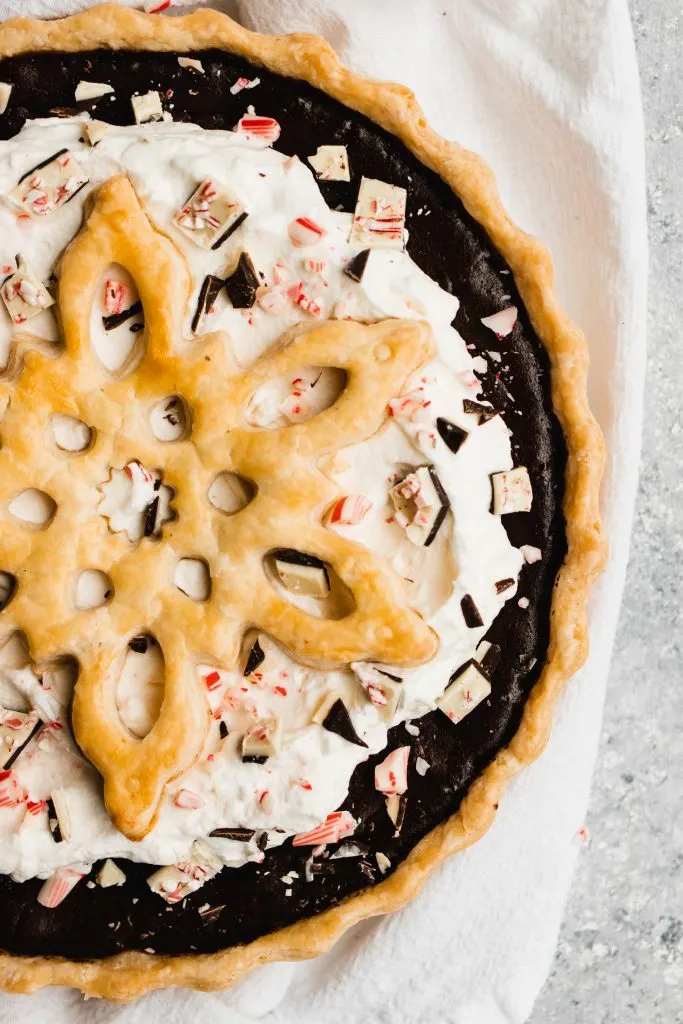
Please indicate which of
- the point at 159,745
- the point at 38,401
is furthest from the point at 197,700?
the point at 38,401

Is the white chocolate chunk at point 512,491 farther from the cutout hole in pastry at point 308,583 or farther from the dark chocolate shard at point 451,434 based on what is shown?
the cutout hole in pastry at point 308,583

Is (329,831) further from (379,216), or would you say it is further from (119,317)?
(379,216)

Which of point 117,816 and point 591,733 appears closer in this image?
point 117,816

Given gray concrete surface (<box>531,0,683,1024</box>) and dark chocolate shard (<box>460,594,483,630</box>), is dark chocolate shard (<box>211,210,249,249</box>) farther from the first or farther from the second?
gray concrete surface (<box>531,0,683,1024</box>)

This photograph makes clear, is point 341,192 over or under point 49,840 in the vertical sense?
over

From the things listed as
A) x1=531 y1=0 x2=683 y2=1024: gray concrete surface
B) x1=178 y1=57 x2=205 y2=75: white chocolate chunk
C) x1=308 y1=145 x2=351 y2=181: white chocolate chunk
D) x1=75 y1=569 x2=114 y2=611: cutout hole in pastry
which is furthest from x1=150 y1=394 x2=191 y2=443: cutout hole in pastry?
x1=531 y1=0 x2=683 y2=1024: gray concrete surface

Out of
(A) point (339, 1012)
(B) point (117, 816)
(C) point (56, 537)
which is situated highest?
(C) point (56, 537)

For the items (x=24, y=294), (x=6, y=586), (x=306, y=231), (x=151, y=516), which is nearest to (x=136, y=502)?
(x=151, y=516)

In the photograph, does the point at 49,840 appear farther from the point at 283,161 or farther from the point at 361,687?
the point at 283,161
